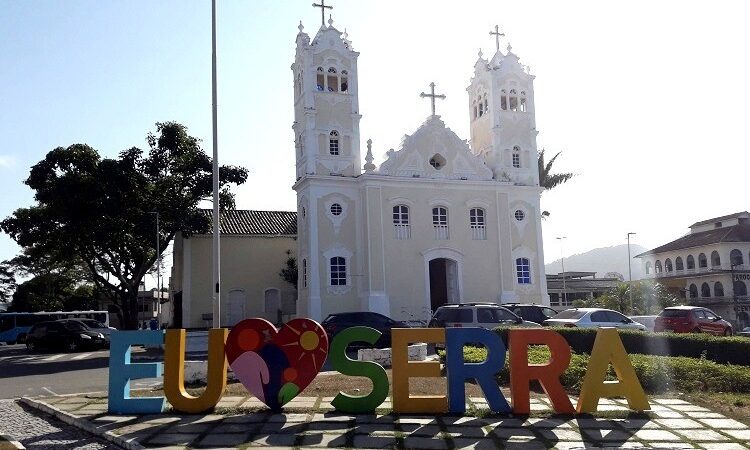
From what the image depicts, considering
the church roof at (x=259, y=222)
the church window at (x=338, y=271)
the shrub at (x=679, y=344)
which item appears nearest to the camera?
the shrub at (x=679, y=344)

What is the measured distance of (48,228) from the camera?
3366 cm

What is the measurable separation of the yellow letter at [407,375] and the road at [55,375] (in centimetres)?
701

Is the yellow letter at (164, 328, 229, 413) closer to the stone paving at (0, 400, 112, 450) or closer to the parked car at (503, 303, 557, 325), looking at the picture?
the stone paving at (0, 400, 112, 450)

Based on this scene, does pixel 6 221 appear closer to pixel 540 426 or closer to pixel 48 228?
A: pixel 48 228

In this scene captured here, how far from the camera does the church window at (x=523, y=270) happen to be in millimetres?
32719

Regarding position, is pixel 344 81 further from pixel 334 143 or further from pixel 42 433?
pixel 42 433

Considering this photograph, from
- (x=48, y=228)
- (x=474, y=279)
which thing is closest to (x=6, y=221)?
(x=48, y=228)

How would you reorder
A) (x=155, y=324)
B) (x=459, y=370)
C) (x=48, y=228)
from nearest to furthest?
1. (x=459, y=370)
2. (x=48, y=228)
3. (x=155, y=324)

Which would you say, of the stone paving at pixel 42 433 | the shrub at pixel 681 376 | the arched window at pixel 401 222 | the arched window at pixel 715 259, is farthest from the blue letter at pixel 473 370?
the arched window at pixel 715 259

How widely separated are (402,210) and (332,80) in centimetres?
707

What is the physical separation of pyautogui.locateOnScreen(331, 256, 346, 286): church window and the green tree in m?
9.44

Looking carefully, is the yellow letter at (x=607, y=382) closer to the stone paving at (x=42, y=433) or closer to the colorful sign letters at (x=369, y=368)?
the colorful sign letters at (x=369, y=368)

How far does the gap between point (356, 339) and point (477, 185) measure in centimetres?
2239

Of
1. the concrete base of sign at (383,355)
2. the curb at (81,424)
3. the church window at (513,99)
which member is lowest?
the curb at (81,424)
